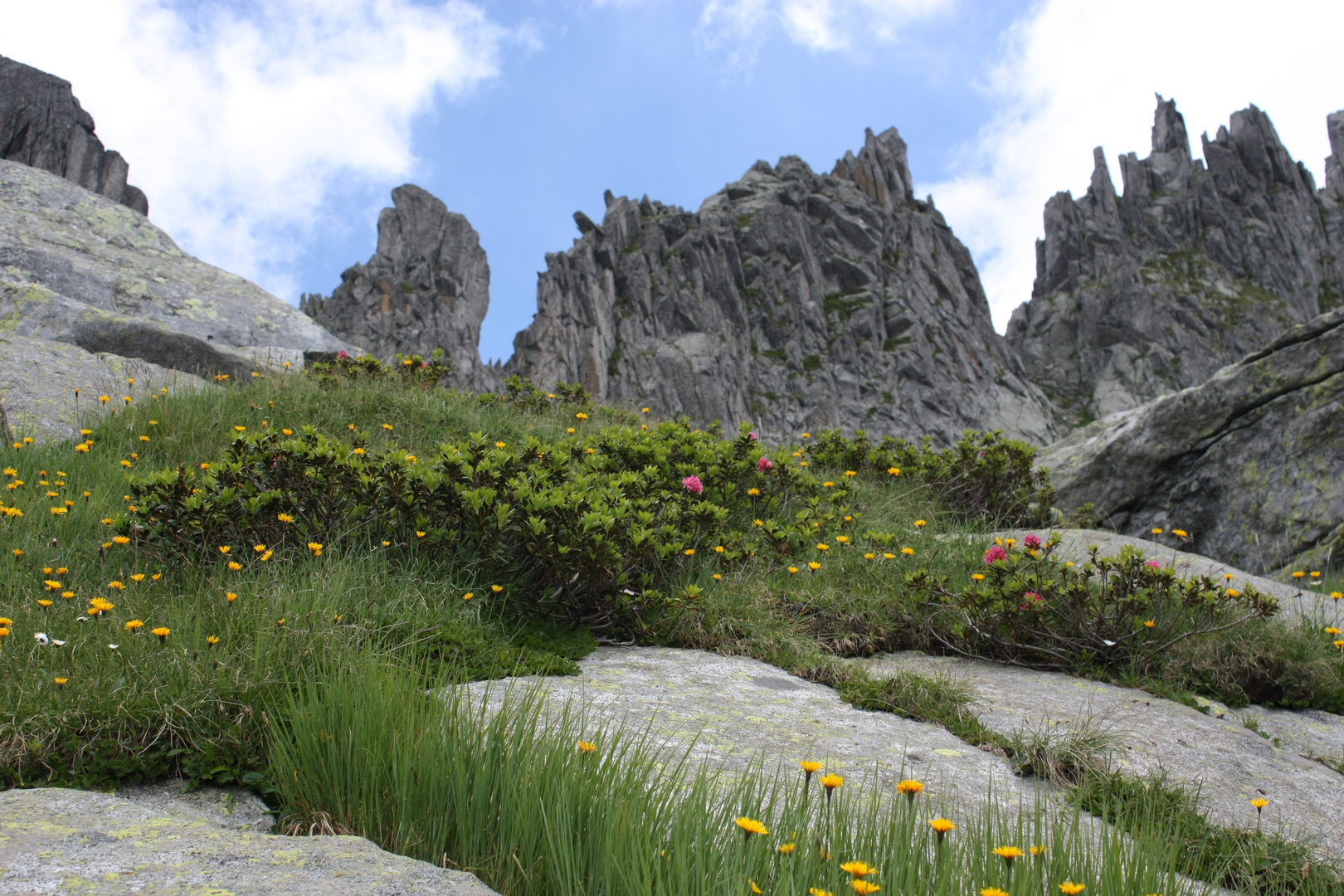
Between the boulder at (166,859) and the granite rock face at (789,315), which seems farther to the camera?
the granite rock face at (789,315)

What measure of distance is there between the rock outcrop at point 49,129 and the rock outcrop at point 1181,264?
126 meters

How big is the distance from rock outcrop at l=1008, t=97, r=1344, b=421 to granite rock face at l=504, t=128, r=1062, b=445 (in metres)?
12.5

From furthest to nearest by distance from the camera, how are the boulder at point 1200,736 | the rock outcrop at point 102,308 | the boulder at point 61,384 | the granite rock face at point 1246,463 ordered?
the granite rock face at point 1246,463 → the rock outcrop at point 102,308 → the boulder at point 61,384 → the boulder at point 1200,736

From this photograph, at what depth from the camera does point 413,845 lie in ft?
7.43

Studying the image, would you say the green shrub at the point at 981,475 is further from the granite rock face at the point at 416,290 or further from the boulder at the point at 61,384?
the granite rock face at the point at 416,290

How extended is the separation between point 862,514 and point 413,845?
18.9ft

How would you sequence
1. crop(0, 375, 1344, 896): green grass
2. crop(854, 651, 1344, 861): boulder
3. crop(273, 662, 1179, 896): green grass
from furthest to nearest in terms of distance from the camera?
crop(854, 651, 1344, 861): boulder
crop(0, 375, 1344, 896): green grass
crop(273, 662, 1179, 896): green grass

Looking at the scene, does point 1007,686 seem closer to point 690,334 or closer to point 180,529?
point 180,529

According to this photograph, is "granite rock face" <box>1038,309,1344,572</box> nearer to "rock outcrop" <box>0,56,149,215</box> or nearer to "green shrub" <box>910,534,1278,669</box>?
"green shrub" <box>910,534,1278,669</box>

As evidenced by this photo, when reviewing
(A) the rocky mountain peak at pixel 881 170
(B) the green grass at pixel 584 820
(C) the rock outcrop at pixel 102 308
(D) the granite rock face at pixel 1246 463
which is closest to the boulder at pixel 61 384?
(C) the rock outcrop at pixel 102 308

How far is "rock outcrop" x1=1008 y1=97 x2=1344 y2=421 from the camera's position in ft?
381

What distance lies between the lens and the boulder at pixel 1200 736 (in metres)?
3.23

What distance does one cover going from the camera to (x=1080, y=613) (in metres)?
5.04

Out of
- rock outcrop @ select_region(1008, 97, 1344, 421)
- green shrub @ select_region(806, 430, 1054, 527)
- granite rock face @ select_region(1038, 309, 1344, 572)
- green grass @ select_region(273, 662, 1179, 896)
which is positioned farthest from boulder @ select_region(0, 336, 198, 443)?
rock outcrop @ select_region(1008, 97, 1344, 421)
